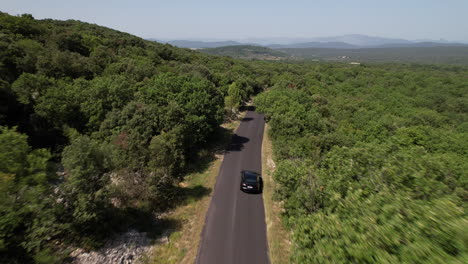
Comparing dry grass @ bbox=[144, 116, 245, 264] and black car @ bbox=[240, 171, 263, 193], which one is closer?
dry grass @ bbox=[144, 116, 245, 264]

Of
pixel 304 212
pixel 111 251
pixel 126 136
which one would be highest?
pixel 126 136

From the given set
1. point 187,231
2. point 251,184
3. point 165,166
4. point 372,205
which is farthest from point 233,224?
point 372,205

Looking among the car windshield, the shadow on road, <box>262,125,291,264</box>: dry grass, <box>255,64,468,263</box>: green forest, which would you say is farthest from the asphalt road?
the shadow on road

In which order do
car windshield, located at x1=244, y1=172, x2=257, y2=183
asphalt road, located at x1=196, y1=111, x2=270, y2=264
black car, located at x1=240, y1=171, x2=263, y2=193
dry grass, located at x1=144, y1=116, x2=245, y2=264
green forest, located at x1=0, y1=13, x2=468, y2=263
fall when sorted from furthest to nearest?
car windshield, located at x1=244, y1=172, x2=257, y2=183 → black car, located at x1=240, y1=171, x2=263, y2=193 → asphalt road, located at x1=196, y1=111, x2=270, y2=264 → dry grass, located at x1=144, y1=116, x2=245, y2=264 → green forest, located at x1=0, y1=13, x2=468, y2=263

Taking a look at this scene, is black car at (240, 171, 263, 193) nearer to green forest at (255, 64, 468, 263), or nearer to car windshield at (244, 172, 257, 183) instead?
car windshield at (244, 172, 257, 183)

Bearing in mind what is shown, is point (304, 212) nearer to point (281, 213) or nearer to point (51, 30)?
point (281, 213)

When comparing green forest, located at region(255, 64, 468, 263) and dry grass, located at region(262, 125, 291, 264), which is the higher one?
green forest, located at region(255, 64, 468, 263)

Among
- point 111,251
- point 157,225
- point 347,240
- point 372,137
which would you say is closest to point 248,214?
point 157,225

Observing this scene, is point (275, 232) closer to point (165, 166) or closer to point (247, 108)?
point (165, 166)
